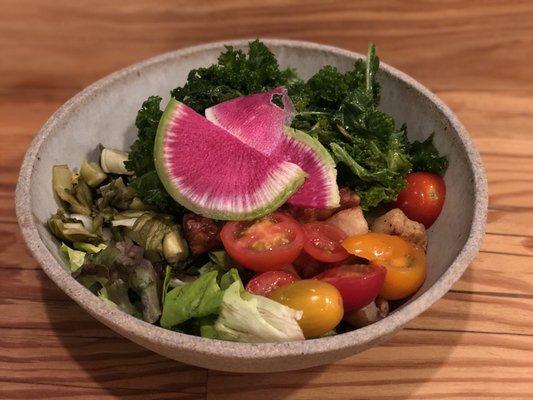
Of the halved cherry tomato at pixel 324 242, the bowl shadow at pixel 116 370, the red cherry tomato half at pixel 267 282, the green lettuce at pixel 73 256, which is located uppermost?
the halved cherry tomato at pixel 324 242

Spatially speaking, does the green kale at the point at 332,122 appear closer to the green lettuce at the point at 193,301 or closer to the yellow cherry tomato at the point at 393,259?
the yellow cherry tomato at the point at 393,259

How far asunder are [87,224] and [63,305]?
0.27 m

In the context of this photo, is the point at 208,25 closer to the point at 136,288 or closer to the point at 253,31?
the point at 253,31

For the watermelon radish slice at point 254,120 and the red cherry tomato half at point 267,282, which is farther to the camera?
the watermelon radish slice at point 254,120

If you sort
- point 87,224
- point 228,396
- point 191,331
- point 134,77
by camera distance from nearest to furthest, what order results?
point 191,331 → point 228,396 → point 87,224 → point 134,77

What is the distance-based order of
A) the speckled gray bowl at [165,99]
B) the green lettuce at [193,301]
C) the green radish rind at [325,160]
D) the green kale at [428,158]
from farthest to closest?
1. the green kale at [428,158]
2. the green radish rind at [325,160]
3. the green lettuce at [193,301]
4. the speckled gray bowl at [165,99]

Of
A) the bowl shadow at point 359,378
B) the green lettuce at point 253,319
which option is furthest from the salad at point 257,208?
the bowl shadow at point 359,378

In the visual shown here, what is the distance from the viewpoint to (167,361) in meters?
1.64

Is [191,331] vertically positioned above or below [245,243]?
below

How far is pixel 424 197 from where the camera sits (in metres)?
1.72

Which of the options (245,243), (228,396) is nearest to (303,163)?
(245,243)

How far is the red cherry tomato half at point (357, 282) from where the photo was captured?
1.44 meters

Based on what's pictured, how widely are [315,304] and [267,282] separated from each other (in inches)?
6.4

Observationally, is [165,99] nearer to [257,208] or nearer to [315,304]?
[257,208]
